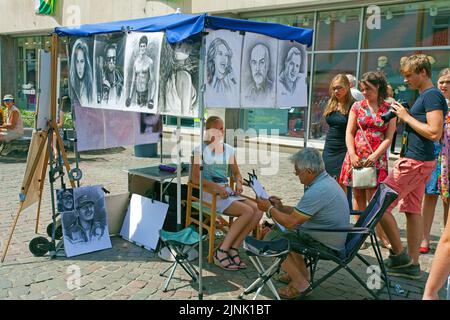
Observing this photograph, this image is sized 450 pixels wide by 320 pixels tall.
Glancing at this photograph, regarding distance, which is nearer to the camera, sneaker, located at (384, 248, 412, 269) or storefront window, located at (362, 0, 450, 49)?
sneaker, located at (384, 248, 412, 269)

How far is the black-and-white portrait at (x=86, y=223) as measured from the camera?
166 inches

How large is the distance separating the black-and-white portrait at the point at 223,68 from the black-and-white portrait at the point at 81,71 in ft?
4.91

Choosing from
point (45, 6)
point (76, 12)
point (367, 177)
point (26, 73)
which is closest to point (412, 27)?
point (367, 177)

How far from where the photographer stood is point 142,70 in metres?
3.66

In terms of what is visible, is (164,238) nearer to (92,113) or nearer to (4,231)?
(92,113)

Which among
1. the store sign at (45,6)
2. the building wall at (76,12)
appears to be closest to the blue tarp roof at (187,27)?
the building wall at (76,12)

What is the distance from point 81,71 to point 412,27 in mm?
7709

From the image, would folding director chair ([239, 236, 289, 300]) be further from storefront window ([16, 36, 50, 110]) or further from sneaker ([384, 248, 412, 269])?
storefront window ([16, 36, 50, 110])

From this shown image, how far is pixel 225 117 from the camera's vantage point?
11.8 m

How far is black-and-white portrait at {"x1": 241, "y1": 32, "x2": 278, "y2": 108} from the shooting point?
3.59 metres

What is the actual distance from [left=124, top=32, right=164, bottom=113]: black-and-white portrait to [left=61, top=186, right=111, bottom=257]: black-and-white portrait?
3.72ft

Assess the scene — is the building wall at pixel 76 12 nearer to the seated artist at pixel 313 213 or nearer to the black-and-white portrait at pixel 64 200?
the black-and-white portrait at pixel 64 200

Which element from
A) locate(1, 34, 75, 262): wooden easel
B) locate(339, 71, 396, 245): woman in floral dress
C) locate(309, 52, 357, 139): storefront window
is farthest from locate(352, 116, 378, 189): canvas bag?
locate(309, 52, 357, 139): storefront window

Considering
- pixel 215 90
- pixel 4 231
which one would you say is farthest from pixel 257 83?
pixel 4 231
